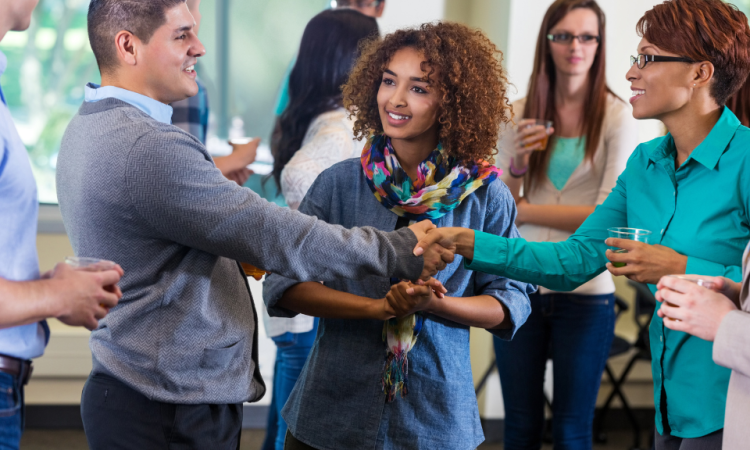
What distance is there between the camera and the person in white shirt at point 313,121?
2.52 m

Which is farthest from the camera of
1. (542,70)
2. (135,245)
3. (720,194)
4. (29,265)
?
(542,70)

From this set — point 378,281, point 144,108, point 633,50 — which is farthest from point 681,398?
point 633,50

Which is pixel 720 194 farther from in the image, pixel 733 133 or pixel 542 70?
pixel 542 70

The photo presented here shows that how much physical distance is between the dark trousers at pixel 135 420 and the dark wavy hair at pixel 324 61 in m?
1.46

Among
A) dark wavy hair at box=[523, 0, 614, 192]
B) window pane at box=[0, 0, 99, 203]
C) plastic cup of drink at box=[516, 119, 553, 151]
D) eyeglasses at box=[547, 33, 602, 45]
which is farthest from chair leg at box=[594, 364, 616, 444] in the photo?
window pane at box=[0, 0, 99, 203]

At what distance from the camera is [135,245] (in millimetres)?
1422

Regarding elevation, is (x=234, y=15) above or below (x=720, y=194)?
above

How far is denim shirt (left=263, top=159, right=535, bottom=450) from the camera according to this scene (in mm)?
1651

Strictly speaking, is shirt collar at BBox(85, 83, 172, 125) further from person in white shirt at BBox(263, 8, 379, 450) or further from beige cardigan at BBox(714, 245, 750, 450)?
beige cardigan at BBox(714, 245, 750, 450)

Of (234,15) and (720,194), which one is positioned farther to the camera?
(234,15)

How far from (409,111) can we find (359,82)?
26 centimetres

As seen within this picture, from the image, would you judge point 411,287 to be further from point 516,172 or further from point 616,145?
point 616,145

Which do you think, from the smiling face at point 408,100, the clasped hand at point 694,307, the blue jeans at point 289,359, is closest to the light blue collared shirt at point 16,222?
the smiling face at point 408,100

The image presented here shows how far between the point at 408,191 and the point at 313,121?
3.35ft
